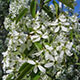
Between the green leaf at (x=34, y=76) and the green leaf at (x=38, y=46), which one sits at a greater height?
the green leaf at (x=38, y=46)

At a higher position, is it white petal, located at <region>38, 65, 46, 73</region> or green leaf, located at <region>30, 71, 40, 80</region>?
white petal, located at <region>38, 65, 46, 73</region>

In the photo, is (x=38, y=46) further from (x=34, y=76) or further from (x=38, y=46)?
(x=34, y=76)

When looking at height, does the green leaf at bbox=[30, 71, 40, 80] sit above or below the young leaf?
below

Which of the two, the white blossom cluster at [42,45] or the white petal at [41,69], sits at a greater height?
the white blossom cluster at [42,45]

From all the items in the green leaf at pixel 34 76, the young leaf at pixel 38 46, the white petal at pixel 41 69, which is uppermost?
the young leaf at pixel 38 46

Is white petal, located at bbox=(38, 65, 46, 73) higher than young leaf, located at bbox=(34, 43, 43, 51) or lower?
lower

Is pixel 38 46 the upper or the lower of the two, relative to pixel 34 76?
upper

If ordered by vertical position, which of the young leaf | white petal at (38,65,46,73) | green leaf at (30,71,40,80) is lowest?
green leaf at (30,71,40,80)

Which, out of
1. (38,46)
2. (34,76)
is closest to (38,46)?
(38,46)

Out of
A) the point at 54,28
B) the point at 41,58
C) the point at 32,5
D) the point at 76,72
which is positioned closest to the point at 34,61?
the point at 41,58

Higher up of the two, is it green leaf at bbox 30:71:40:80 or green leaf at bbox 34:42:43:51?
green leaf at bbox 34:42:43:51

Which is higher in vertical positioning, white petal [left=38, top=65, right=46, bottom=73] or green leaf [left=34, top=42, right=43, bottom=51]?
green leaf [left=34, top=42, right=43, bottom=51]

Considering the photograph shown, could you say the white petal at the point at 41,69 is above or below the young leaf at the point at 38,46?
below

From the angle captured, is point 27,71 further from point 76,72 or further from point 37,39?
point 76,72
